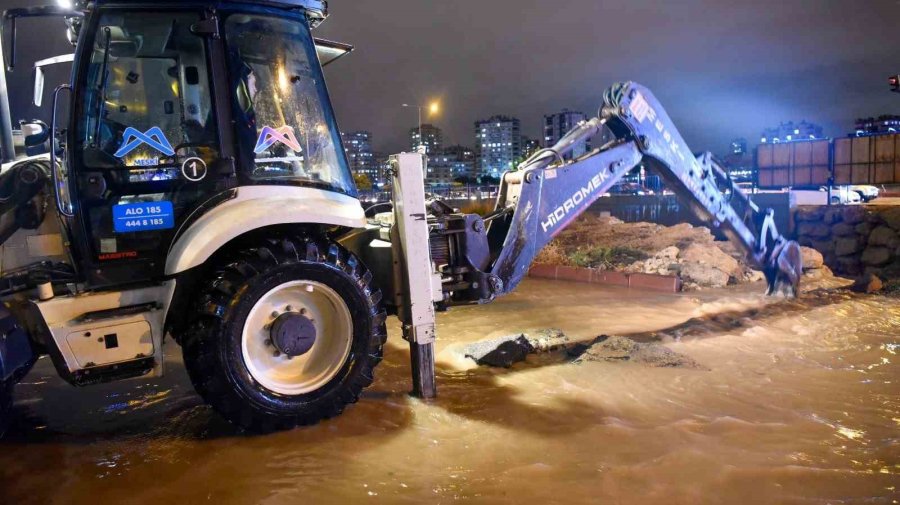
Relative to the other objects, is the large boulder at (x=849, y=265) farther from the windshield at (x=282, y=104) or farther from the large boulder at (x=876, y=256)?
the windshield at (x=282, y=104)

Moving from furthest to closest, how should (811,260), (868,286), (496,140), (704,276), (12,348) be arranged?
(496,140)
(811,260)
(704,276)
(868,286)
(12,348)

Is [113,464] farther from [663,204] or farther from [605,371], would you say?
[663,204]

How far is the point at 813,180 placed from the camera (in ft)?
62.7

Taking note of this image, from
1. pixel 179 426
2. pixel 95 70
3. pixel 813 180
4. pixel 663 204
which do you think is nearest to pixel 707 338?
pixel 179 426

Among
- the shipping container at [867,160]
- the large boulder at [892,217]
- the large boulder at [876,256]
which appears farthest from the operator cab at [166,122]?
the shipping container at [867,160]

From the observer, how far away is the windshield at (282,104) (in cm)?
493

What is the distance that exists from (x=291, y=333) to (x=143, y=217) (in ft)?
4.44

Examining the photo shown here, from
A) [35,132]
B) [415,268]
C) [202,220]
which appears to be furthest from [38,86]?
[415,268]

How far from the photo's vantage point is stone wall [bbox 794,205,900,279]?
42.4 ft

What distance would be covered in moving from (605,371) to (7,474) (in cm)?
493

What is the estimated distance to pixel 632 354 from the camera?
6820 millimetres

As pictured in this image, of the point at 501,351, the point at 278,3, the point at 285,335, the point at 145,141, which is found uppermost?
the point at 278,3

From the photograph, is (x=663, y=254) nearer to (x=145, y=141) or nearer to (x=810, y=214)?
(x=810, y=214)

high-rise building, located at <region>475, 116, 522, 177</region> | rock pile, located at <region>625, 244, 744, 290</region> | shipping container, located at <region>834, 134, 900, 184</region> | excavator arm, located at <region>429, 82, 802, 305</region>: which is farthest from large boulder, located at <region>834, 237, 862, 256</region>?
high-rise building, located at <region>475, 116, 522, 177</region>
